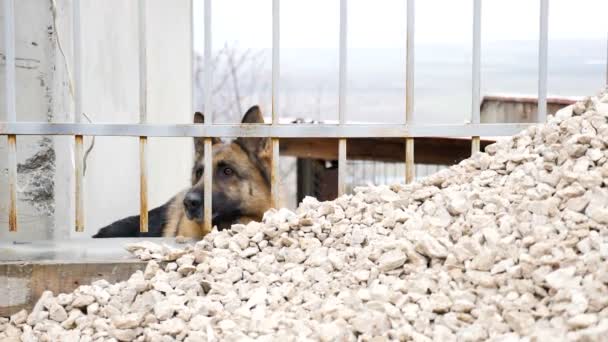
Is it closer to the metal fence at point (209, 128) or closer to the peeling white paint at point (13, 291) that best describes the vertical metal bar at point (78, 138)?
the metal fence at point (209, 128)

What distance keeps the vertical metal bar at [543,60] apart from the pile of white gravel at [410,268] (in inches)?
11.9

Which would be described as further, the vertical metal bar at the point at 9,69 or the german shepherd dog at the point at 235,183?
the german shepherd dog at the point at 235,183

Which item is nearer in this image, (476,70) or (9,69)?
(9,69)

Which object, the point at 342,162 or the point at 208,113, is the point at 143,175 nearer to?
the point at 208,113

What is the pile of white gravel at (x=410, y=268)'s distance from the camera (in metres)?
2.51

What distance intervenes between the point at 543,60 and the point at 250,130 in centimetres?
134

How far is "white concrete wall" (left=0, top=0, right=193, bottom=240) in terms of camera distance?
4066 mm

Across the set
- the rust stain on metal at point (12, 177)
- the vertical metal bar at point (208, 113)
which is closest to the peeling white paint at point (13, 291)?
the rust stain on metal at point (12, 177)

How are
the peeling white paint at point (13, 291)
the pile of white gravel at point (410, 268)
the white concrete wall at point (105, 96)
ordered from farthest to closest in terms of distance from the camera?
the white concrete wall at point (105, 96) → the peeling white paint at point (13, 291) → the pile of white gravel at point (410, 268)

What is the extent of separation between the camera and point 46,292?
3.23 m

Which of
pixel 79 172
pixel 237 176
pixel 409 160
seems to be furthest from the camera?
pixel 237 176

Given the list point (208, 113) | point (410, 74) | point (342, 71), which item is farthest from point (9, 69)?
point (410, 74)

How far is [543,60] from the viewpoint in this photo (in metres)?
3.78

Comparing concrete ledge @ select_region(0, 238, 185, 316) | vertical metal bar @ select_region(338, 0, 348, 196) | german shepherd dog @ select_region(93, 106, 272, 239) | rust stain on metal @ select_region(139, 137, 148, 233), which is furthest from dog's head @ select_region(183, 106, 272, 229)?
concrete ledge @ select_region(0, 238, 185, 316)
